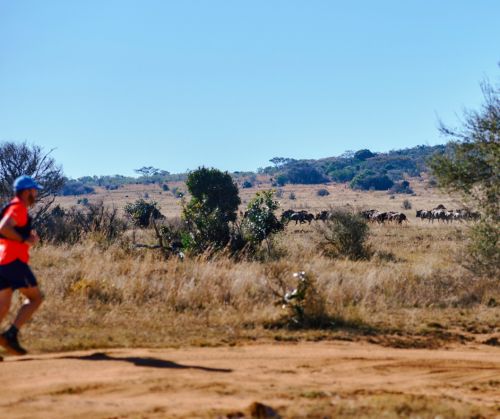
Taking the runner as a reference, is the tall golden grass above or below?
below

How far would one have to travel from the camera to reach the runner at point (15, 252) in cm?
772

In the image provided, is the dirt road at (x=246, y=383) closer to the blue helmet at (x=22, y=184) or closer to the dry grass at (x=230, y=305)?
the dry grass at (x=230, y=305)

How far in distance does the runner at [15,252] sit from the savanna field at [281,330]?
74 centimetres

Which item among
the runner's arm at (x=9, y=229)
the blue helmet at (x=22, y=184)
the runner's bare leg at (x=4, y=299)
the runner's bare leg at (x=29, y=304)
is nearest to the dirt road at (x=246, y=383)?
the runner's bare leg at (x=29, y=304)

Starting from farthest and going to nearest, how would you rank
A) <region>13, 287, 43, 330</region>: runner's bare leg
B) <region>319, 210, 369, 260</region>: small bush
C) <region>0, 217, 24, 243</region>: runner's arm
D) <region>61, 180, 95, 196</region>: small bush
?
<region>61, 180, 95, 196</region>: small bush < <region>319, 210, 369, 260</region>: small bush < <region>13, 287, 43, 330</region>: runner's bare leg < <region>0, 217, 24, 243</region>: runner's arm

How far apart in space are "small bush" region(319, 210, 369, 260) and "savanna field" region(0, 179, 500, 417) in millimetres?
5444

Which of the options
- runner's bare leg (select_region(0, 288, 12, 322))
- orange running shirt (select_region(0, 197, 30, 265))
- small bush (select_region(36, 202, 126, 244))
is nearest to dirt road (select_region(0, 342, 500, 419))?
runner's bare leg (select_region(0, 288, 12, 322))

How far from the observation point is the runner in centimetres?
772

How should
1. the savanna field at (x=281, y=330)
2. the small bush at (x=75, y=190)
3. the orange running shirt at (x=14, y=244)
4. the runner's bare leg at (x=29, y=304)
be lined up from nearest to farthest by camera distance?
the savanna field at (x=281, y=330), the orange running shirt at (x=14, y=244), the runner's bare leg at (x=29, y=304), the small bush at (x=75, y=190)

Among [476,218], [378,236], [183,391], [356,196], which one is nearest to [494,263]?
[476,218]

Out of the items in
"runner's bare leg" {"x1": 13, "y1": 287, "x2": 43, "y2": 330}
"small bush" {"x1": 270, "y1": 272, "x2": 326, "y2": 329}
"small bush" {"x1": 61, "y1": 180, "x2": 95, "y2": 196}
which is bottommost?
"small bush" {"x1": 270, "y1": 272, "x2": 326, "y2": 329}

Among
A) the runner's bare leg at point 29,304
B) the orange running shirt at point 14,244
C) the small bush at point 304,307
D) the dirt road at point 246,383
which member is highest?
the orange running shirt at point 14,244

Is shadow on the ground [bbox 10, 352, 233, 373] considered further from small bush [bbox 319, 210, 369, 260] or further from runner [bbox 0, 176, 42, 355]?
small bush [bbox 319, 210, 369, 260]

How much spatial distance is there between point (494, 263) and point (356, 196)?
229ft
